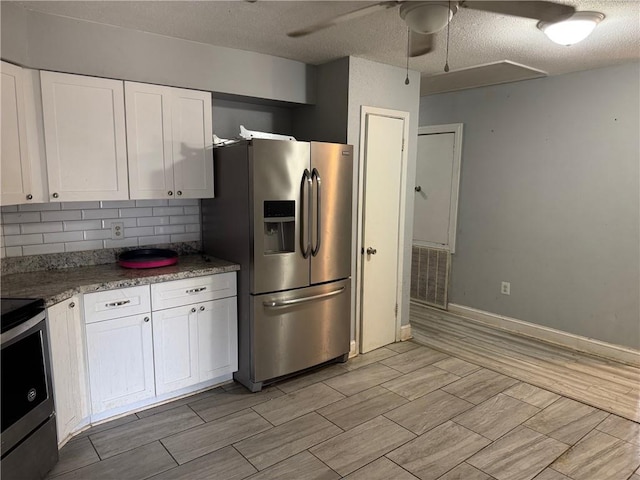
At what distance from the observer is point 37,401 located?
81.7 inches

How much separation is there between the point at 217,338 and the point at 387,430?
1.28 m

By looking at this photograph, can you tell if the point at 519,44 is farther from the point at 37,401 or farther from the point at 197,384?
the point at 37,401

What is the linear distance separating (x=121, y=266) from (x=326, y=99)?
2.01 m

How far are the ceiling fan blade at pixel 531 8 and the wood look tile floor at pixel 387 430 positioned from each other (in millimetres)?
2173

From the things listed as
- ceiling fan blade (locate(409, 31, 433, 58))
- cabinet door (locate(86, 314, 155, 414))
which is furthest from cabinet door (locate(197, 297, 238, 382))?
ceiling fan blade (locate(409, 31, 433, 58))

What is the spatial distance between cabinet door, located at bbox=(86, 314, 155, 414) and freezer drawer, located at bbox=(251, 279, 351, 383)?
0.69 m

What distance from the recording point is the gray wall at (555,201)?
3.60 m

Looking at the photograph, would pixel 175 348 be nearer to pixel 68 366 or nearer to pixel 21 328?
pixel 68 366

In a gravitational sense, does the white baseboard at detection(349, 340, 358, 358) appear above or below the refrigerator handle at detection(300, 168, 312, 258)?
below

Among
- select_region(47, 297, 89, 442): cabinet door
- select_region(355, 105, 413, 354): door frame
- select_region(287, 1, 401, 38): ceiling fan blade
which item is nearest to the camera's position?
select_region(287, 1, 401, 38): ceiling fan blade

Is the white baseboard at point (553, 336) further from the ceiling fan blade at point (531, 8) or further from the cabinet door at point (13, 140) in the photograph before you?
the cabinet door at point (13, 140)

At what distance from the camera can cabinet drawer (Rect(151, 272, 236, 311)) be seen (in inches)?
108

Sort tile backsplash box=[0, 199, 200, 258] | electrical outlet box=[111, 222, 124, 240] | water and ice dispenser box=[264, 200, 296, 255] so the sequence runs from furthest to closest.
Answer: electrical outlet box=[111, 222, 124, 240]
water and ice dispenser box=[264, 200, 296, 255]
tile backsplash box=[0, 199, 200, 258]

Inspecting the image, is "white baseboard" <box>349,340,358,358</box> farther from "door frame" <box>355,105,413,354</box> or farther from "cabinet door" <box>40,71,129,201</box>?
"cabinet door" <box>40,71,129,201</box>
